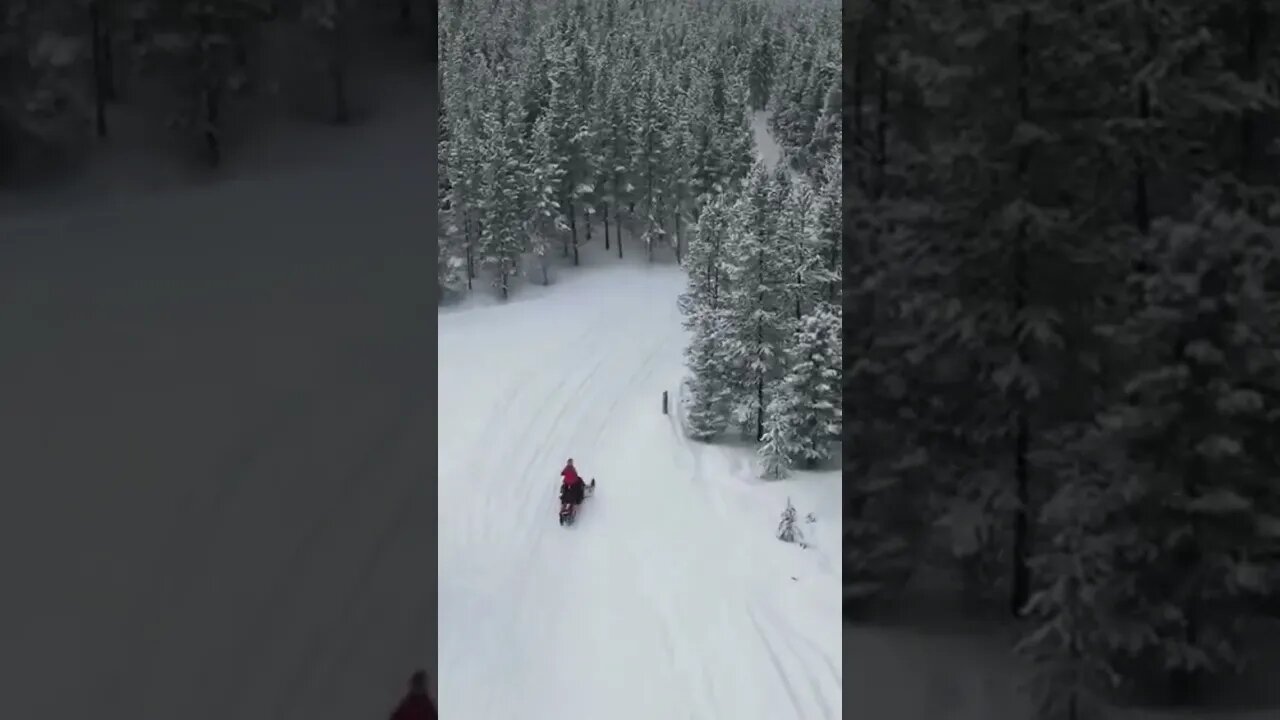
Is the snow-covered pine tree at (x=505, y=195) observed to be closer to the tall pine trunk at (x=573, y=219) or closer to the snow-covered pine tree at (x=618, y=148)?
the tall pine trunk at (x=573, y=219)

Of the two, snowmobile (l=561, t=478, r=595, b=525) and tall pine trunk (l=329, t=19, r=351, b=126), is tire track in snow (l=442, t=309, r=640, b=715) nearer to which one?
snowmobile (l=561, t=478, r=595, b=525)

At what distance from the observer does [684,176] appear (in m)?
10.8

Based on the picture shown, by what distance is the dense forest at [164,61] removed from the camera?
24.6 feet

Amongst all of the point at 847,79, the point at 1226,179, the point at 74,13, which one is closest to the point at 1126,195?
the point at 1226,179

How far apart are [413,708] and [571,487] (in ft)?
8.11

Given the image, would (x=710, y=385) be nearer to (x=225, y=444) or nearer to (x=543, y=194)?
(x=543, y=194)

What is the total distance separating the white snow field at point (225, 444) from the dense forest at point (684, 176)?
1.88m

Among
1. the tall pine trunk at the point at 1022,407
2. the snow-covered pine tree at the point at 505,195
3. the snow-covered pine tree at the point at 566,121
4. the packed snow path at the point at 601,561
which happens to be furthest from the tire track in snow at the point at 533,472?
the tall pine trunk at the point at 1022,407

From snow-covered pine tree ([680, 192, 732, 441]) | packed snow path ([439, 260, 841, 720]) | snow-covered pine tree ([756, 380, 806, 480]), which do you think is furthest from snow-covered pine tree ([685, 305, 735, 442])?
snow-covered pine tree ([756, 380, 806, 480])

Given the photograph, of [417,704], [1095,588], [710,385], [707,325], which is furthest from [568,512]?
[1095,588]

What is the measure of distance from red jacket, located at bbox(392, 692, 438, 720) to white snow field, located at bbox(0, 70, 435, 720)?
0.11 metres

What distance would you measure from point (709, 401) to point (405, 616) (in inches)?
145

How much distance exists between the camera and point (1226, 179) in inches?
255

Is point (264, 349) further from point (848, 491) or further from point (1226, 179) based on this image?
point (1226, 179)
